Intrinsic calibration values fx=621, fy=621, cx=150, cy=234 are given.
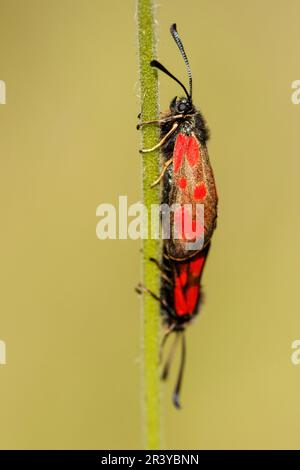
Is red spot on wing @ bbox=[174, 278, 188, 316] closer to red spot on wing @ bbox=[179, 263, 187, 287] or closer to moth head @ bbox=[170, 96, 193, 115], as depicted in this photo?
red spot on wing @ bbox=[179, 263, 187, 287]

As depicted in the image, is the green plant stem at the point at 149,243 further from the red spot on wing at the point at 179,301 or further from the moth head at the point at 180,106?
the red spot on wing at the point at 179,301

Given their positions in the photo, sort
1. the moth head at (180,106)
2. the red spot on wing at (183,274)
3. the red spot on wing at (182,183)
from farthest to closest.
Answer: the red spot on wing at (183,274), the moth head at (180,106), the red spot on wing at (182,183)

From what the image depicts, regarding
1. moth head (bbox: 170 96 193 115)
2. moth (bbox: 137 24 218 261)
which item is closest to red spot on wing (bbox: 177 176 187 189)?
moth (bbox: 137 24 218 261)

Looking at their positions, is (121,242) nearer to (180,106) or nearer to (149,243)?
(180,106)

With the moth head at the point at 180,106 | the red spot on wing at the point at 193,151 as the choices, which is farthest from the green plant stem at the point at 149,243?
the moth head at the point at 180,106

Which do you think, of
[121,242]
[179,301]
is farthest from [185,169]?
[121,242]
